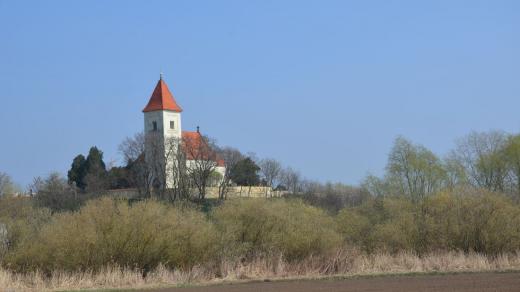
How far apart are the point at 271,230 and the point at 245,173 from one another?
75.6 metres

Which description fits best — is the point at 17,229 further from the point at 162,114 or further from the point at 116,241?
the point at 162,114

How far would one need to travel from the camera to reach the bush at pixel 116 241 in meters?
26.2

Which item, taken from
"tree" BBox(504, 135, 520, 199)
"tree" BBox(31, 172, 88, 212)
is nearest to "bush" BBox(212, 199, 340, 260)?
"tree" BBox(504, 135, 520, 199)

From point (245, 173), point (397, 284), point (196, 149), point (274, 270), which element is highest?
point (196, 149)

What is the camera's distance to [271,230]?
3100 centimetres

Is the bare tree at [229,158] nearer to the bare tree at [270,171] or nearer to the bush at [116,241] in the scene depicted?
the bare tree at [270,171]

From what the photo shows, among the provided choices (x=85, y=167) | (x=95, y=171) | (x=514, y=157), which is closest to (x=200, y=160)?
(x=95, y=171)

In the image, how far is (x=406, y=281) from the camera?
23.1 m

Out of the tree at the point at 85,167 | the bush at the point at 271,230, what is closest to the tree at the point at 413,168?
the bush at the point at 271,230

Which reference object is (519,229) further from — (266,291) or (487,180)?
(487,180)

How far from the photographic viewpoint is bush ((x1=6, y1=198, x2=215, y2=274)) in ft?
86.1

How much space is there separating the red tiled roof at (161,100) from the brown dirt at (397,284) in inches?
3651

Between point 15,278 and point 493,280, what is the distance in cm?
1576

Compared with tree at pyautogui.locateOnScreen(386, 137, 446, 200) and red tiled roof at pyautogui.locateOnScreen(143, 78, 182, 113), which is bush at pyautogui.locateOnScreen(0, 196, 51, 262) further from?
red tiled roof at pyautogui.locateOnScreen(143, 78, 182, 113)
